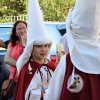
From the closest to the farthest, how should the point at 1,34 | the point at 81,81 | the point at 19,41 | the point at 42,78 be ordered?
the point at 81,81 < the point at 42,78 < the point at 19,41 < the point at 1,34

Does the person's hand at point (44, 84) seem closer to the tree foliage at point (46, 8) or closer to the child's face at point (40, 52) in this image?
the child's face at point (40, 52)

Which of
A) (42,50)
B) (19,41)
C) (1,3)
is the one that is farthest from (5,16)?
(42,50)

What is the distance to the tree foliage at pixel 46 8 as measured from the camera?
1694cm

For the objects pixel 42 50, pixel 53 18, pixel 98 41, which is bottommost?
pixel 53 18

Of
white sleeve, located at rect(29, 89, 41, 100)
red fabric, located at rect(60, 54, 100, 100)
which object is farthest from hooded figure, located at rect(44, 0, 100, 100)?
white sleeve, located at rect(29, 89, 41, 100)

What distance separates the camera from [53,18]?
56.7 ft

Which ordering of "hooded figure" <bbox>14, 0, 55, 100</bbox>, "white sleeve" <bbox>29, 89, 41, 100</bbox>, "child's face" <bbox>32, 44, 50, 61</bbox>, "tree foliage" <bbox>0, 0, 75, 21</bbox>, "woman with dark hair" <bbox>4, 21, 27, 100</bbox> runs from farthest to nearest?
"tree foliage" <bbox>0, 0, 75, 21</bbox>, "woman with dark hair" <bbox>4, 21, 27, 100</bbox>, "child's face" <bbox>32, 44, 50, 61</bbox>, "hooded figure" <bbox>14, 0, 55, 100</bbox>, "white sleeve" <bbox>29, 89, 41, 100</bbox>

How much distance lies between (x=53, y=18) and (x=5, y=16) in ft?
9.36

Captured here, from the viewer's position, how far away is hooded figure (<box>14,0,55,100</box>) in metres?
3.08

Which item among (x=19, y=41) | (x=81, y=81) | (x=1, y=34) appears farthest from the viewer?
(x=1, y=34)

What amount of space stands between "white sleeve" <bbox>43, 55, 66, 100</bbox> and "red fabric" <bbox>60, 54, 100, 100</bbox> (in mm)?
40

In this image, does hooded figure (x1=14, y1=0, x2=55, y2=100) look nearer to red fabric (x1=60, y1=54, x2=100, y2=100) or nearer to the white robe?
the white robe

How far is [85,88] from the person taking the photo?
207cm

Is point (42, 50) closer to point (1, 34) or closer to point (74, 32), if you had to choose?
point (74, 32)
